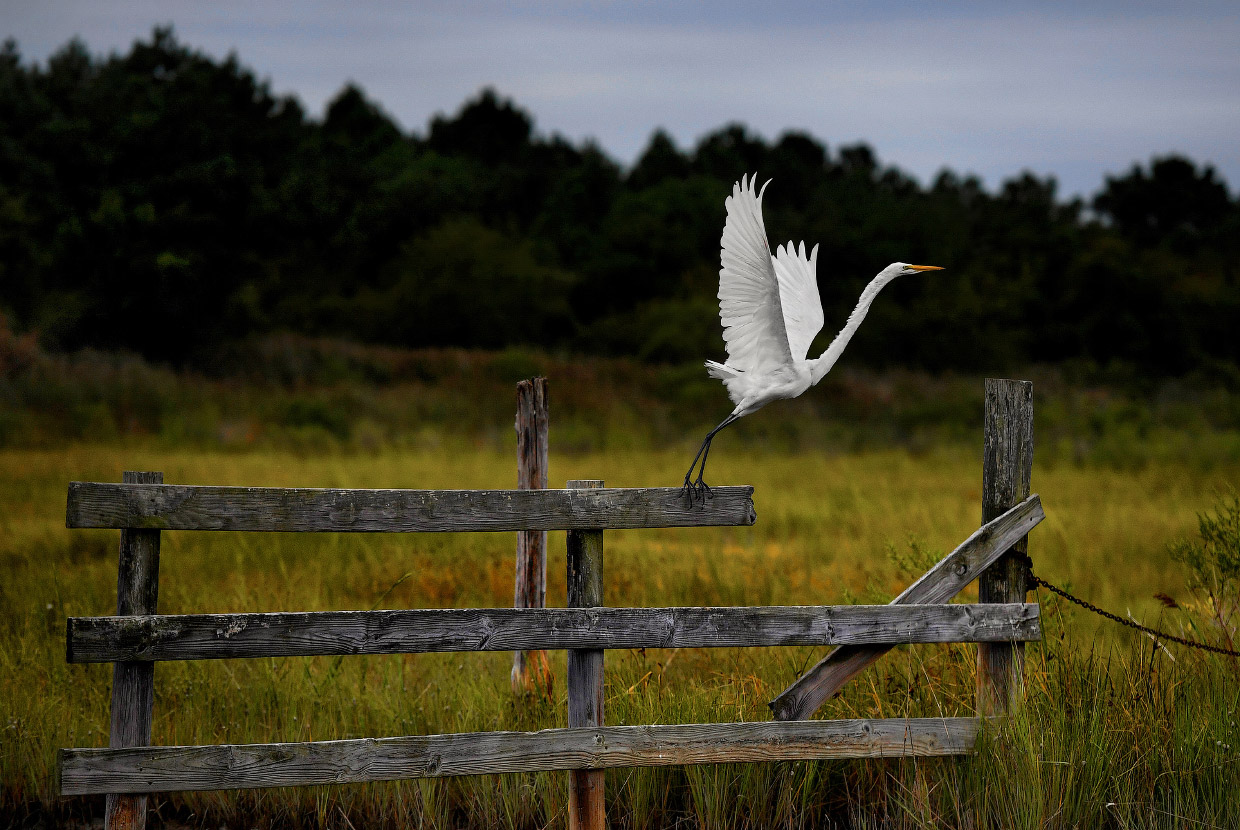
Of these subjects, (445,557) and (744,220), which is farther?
(445,557)

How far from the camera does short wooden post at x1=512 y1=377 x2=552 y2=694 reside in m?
5.42

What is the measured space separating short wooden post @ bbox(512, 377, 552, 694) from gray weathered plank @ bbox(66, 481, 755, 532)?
127 centimetres

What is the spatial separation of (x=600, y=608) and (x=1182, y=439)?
21.4 metres

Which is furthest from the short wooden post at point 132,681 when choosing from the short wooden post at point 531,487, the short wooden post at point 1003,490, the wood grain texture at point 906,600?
the short wooden post at point 1003,490

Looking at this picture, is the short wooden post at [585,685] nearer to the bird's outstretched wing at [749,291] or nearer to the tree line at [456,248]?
the bird's outstretched wing at [749,291]

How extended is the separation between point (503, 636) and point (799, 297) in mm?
1938

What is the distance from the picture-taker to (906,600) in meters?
4.39

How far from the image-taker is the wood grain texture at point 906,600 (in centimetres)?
434

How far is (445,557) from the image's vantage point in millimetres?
9719

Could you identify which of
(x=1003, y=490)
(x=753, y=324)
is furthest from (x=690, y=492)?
(x=1003, y=490)

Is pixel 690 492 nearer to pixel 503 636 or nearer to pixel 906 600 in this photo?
pixel 503 636

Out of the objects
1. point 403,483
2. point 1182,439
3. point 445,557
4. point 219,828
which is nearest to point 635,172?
point 1182,439

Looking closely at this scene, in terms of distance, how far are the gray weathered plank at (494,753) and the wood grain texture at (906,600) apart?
153 mm

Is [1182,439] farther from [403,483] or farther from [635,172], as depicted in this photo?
[635,172]
